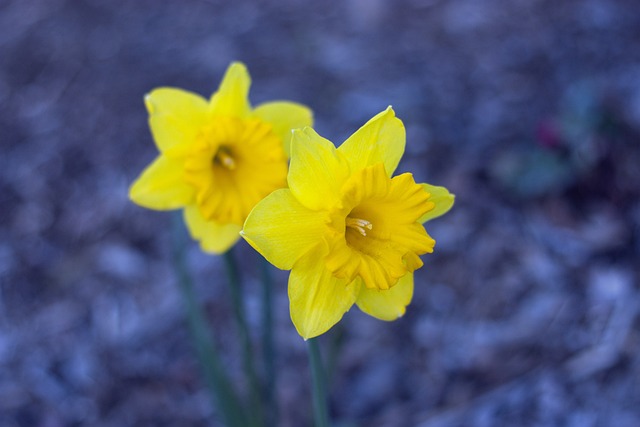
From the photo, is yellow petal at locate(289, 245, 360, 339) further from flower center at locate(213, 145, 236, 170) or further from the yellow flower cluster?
flower center at locate(213, 145, 236, 170)

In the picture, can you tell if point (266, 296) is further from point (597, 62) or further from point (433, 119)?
point (597, 62)

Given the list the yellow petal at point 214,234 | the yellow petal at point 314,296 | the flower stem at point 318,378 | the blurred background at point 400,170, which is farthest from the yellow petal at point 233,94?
the blurred background at point 400,170

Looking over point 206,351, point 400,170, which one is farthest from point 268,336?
point 400,170

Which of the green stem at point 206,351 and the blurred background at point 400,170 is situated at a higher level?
the blurred background at point 400,170

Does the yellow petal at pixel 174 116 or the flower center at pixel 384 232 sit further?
the yellow petal at pixel 174 116

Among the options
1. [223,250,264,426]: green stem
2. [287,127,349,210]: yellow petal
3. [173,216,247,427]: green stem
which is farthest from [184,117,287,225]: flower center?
[173,216,247,427]: green stem

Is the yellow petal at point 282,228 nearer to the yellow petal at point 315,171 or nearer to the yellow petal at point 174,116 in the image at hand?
the yellow petal at point 315,171

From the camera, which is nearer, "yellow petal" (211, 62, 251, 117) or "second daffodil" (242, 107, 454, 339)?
"second daffodil" (242, 107, 454, 339)
